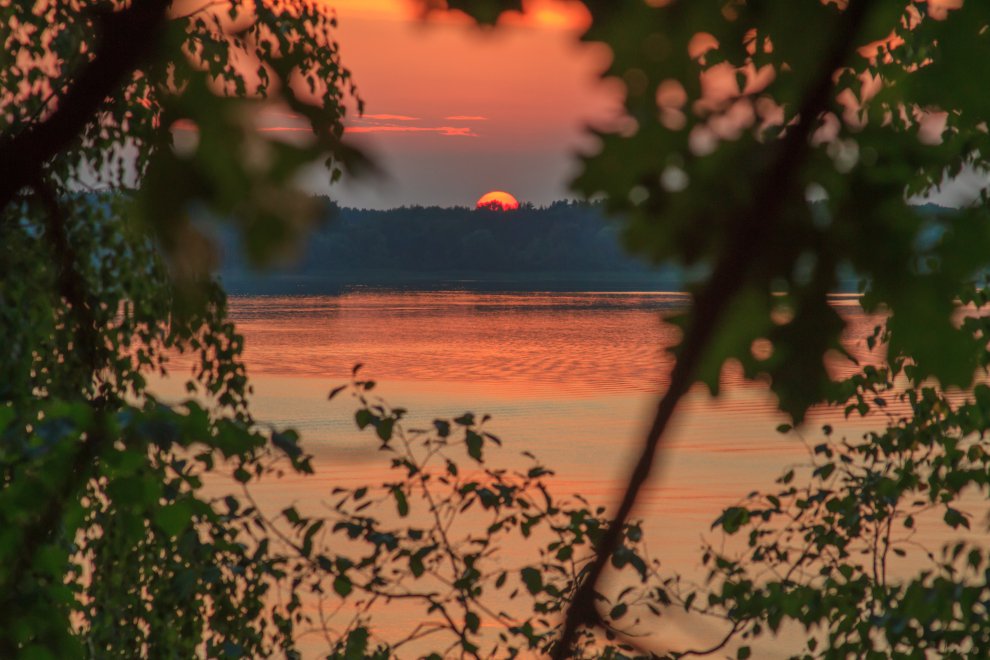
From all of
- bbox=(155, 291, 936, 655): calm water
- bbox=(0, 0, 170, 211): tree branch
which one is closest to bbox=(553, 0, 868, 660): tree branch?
bbox=(155, 291, 936, 655): calm water

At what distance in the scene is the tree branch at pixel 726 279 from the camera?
518 mm

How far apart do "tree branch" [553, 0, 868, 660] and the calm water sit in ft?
0.06

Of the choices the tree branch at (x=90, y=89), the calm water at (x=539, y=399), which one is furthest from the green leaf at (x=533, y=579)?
the tree branch at (x=90, y=89)

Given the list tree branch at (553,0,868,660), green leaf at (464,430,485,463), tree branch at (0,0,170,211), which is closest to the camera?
tree branch at (553,0,868,660)

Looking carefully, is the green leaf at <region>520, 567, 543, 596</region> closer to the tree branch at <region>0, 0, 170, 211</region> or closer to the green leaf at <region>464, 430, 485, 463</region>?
the green leaf at <region>464, 430, 485, 463</region>

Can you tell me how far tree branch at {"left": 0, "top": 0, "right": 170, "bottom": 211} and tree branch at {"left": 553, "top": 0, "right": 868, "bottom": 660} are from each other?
455 mm

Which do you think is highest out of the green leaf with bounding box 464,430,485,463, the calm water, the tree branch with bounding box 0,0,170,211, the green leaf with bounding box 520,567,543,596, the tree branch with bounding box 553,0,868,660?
the calm water

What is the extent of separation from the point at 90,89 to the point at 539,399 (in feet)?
94.4

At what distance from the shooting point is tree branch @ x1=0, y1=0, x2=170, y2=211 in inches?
31.0

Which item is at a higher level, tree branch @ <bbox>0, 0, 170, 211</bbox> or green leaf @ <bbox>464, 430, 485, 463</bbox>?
green leaf @ <bbox>464, 430, 485, 463</bbox>

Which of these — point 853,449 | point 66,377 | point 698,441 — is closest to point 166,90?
point 66,377

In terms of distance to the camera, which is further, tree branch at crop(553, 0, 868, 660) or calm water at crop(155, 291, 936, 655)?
calm water at crop(155, 291, 936, 655)

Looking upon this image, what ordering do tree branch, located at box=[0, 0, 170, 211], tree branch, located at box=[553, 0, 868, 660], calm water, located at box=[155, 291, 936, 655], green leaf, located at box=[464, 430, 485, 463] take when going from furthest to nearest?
calm water, located at box=[155, 291, 936, 655]
green leaf, located at box=[464, 430, 485, 463]
tree branch, located at box=[0, 0, 170, 211]
tree branch, located at box=[553, 0, 868, 660]

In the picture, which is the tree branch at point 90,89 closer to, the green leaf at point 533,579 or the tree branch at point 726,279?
the tree branch at point 726,279
